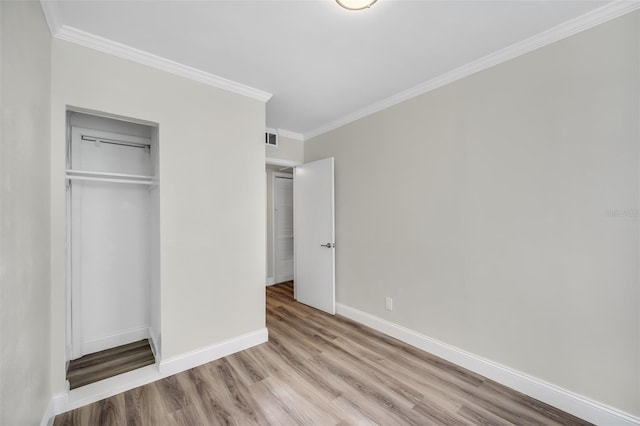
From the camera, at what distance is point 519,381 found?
6.57 ft

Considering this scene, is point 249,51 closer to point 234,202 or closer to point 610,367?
point 234,202

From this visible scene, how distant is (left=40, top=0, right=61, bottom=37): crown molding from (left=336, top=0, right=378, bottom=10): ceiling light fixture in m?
1.68

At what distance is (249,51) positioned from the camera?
210 centimetres

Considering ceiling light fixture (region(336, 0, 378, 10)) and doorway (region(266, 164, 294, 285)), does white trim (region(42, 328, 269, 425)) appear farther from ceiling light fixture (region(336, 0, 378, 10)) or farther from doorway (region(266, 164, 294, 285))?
ceiling light fixture (region(336, 0, 378, 10))

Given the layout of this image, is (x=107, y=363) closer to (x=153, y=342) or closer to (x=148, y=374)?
(x=153, y=342)

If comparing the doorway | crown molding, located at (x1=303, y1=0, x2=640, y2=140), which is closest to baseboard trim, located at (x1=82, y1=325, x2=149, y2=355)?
the doorway

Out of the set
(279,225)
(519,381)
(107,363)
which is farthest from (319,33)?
(279,225)

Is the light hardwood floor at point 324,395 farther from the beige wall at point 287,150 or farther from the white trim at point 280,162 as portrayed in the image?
the beige wall at point 287,150

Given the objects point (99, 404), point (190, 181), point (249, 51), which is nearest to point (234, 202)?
point (190, 181)

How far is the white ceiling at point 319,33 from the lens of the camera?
5.42 feet

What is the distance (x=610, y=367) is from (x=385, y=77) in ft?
8.69

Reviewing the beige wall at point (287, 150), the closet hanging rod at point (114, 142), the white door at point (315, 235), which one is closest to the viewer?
the closet hanging rod at point (114, 142)

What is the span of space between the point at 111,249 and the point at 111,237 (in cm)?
12

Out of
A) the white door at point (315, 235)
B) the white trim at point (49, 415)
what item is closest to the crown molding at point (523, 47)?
the white door at point (315, 235)
